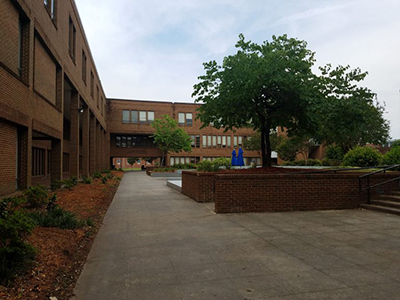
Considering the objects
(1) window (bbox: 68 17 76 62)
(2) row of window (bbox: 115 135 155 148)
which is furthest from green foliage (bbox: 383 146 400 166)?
(2) row of window (bbox: 115 135 155 148)

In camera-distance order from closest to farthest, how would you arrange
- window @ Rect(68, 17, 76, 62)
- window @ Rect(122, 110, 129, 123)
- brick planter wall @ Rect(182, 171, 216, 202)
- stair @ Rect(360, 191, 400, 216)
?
1. stair @ Rect(360, 191, 400, 216)
2. brick planter wall @ Rect(182, 171, 216, 202)
3. window @ Rect(68, 17, 76, 62)
4. window @ Rect(122, 110, 129, 123)

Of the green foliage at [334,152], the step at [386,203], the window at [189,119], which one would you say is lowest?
the step at [386,203]

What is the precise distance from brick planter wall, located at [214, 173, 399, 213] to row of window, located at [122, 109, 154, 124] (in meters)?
45.4

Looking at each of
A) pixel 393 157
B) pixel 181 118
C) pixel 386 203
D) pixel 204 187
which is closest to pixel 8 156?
pixel 204 187

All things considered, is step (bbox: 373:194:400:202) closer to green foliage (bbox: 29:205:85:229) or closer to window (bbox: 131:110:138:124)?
green foliage (bbox: 29:205:85:229)

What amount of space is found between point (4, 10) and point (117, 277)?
9932 millimetres

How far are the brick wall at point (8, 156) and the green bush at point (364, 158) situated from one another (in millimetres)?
17464

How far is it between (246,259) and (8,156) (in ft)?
32.1

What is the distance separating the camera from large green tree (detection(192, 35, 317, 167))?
427 inches

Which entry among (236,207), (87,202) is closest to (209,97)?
(236,207)

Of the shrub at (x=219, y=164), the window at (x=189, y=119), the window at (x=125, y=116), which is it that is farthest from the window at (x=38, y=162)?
the window at (x=189, y=119)

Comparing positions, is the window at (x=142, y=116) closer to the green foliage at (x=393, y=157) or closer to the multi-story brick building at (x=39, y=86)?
the multi-story brick building at (x=39, y=86)

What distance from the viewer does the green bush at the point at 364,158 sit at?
1758 centimetres

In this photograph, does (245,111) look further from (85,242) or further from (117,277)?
(117,277)
